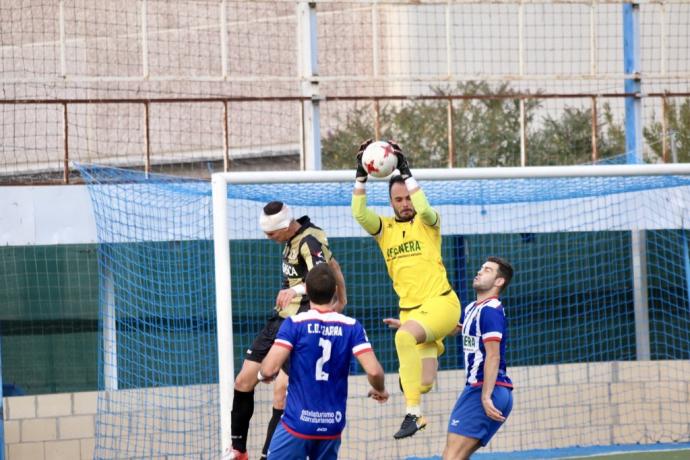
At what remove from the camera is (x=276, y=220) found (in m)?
8.83

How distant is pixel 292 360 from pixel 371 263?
5.72 m

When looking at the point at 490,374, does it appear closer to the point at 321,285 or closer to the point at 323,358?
the point at 323,358

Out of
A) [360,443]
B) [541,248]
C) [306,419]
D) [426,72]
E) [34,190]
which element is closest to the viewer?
[306,419]

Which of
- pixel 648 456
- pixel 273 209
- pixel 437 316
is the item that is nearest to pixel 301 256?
pixel 273 209

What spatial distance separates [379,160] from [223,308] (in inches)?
75.4

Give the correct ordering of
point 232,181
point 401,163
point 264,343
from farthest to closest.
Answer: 1. point 232,181
2. point 264,343
3. point 401,163

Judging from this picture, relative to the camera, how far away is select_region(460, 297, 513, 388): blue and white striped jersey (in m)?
8.05

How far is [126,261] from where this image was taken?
11.8 m

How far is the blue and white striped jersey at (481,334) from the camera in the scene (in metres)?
8.05

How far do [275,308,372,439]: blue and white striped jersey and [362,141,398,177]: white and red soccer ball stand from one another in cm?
172

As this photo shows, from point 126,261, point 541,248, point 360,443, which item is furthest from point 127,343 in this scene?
point 541,248

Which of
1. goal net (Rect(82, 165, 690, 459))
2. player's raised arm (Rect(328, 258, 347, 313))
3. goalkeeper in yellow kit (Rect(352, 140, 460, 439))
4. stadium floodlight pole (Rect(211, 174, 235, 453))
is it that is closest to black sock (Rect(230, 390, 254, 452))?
stadium floodlight pole (Rect(211, 174, 235, 453))

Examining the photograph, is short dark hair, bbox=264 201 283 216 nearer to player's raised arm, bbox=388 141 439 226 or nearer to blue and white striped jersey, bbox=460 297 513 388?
player's raised arm, bbox=388 141 439 226

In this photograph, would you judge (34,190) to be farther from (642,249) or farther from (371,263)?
(642,249)
